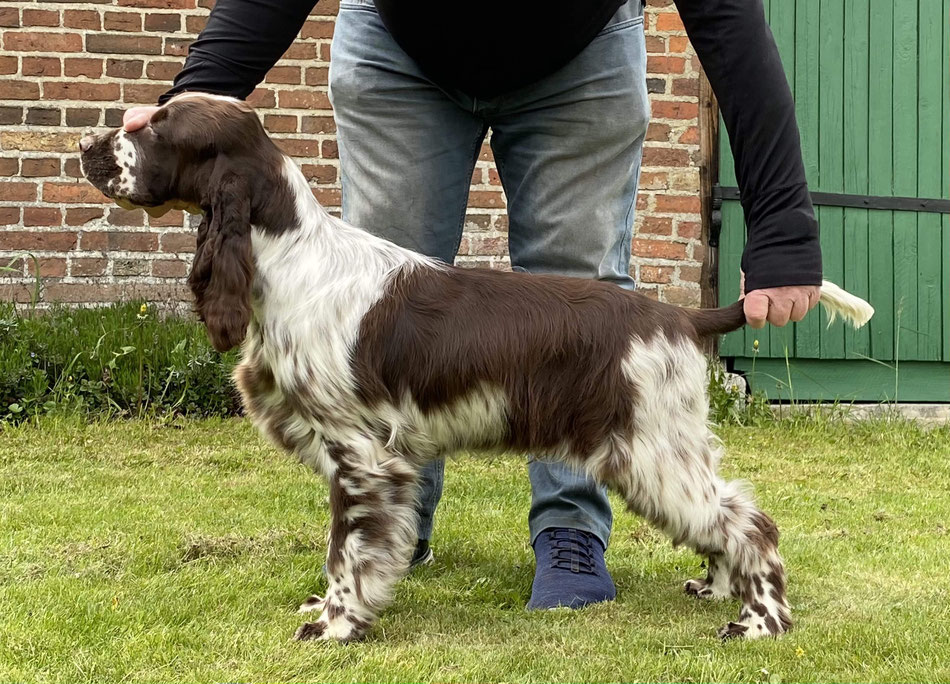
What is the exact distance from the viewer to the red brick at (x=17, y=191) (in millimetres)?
6398

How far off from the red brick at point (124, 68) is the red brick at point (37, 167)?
63 centimetres

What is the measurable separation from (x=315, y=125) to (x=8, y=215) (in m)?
1.90

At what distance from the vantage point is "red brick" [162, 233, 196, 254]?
21.4ft

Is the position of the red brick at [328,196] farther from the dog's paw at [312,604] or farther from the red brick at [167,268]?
the dog's paw at [312,604]

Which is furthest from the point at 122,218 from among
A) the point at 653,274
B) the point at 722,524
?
the point at 722,524

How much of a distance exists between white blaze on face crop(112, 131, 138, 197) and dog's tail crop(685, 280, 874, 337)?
1651mm

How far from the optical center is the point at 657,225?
6.79 meters

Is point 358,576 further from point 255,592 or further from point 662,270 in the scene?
point 662,270

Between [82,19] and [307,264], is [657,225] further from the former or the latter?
[307,264]

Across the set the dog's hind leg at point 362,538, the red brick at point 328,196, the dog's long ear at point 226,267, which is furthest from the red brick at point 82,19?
the dog's hind leg at point 362,538

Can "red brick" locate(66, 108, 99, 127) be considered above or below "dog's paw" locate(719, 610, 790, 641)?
above

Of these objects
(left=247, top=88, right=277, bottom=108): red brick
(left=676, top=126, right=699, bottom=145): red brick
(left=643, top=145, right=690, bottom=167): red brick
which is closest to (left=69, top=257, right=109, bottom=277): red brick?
(left=247, top=88, right=277, bottom=108): red brick

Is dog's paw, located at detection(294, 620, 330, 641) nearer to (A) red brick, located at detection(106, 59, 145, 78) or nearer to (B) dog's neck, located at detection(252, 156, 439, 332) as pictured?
(B) dog's neck, located at detection(252, 156, 439, 332)

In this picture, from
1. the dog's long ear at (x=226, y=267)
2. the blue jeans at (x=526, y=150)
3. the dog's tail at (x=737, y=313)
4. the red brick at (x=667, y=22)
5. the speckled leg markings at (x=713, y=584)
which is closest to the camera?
the dog's long ear at (x=226, y=267)
